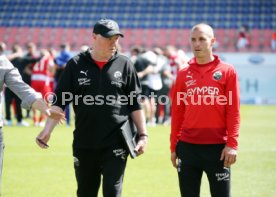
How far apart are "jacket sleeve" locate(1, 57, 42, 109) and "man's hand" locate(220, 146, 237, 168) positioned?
5.64 feet

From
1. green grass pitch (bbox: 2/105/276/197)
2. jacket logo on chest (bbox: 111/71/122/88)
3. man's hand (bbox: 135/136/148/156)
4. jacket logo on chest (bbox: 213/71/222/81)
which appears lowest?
green grass pitch (bbox: 2/105/276/197)

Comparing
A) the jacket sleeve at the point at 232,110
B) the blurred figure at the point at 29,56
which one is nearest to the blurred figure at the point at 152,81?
the blurred figure at the point at 29,56

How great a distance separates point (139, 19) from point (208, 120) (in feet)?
103

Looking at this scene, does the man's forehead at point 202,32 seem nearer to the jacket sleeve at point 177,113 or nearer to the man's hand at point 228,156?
the jacket sleeve at point 177,113

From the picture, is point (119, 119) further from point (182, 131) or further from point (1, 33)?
point (1, 33)

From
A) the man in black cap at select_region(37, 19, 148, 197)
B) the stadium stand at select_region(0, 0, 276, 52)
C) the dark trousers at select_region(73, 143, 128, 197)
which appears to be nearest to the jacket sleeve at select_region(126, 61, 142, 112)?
the man in black cap at select_region(37, 19, 148, 197)

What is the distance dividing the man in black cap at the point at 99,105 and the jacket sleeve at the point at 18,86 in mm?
641

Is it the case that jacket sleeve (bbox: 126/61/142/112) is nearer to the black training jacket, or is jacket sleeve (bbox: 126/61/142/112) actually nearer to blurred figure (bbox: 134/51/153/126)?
the black training jacket

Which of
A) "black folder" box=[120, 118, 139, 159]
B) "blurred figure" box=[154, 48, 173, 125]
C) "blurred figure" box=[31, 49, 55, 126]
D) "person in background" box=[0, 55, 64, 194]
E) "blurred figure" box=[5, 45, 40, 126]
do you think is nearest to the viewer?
"person in background" box=[0, 55, 64, 194]

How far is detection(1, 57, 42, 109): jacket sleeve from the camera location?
533 centimetres

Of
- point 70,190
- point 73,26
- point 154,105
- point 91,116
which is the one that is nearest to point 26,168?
point 70,190

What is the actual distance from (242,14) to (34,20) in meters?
12.1

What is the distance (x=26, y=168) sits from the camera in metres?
10.9

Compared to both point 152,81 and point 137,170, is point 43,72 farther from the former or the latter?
point 137,170
